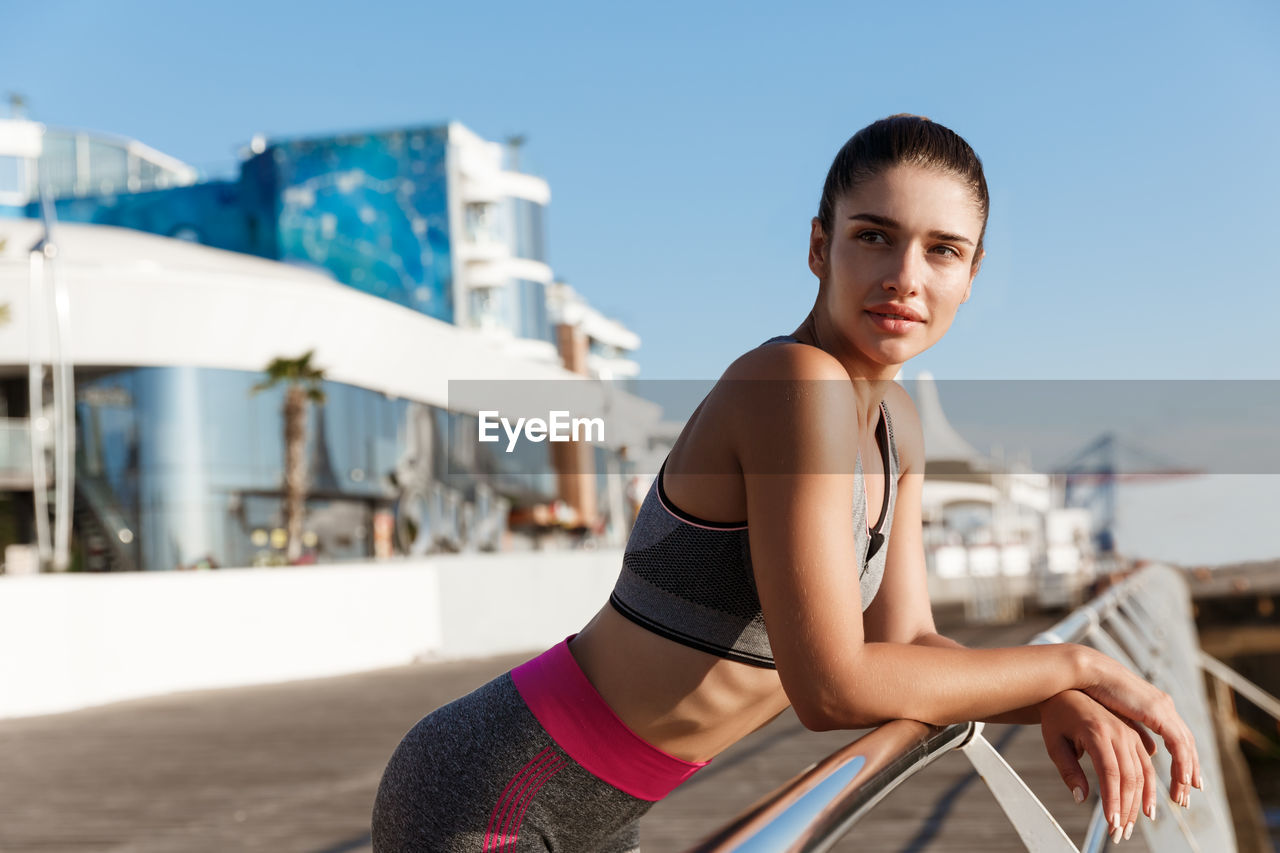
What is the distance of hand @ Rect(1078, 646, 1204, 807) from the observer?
4.41 feet

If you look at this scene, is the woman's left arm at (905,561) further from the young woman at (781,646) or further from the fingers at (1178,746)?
the fingers at (1178,746)

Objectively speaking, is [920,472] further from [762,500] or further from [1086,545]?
[1086,545]

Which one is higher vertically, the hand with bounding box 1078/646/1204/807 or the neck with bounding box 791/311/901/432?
the neck with bounding box 791/311/901/432

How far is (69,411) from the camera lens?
70.1 feet

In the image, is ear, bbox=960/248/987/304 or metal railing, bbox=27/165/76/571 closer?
ear, bbox=960/248/987/304

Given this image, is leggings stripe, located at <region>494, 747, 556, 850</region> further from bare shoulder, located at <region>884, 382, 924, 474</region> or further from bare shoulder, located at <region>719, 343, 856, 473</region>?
bare shoulder, located at <region>884, 382, 924, 474</region>

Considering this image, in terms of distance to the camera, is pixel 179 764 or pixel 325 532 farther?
pixel 325 532

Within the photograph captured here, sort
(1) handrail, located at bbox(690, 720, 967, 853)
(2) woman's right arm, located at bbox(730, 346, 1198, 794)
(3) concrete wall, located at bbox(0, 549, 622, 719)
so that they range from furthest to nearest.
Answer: (3) concrete wall, located at bbox(0, 549, 622, 719) < (2) woman's right arm, located at bbox(730, 346, 1198, 794) < (1) handrail, located at bbox(690, 720, 967, 853)

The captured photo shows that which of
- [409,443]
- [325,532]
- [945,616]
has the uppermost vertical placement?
[409,443]

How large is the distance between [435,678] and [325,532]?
1041 centimetres

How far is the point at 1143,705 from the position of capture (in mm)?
1343

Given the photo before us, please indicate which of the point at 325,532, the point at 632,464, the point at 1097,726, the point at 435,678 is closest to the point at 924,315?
the point at 1097,726

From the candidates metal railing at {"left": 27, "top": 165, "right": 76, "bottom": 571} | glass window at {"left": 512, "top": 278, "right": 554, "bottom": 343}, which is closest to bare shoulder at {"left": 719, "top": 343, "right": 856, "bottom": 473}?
metal railing at {"left": 27, "top": 165, "right": 76, "bottom": 571}

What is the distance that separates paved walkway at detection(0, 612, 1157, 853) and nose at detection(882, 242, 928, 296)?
4.08 metres
